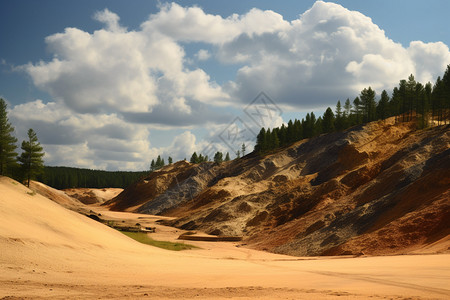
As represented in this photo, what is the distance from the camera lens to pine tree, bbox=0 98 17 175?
64375 mm

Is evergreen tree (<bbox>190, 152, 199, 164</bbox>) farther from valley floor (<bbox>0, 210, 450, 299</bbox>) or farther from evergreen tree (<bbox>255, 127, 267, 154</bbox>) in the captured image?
valley floor (<bbox>0, 210, 450, 299</bbox>)

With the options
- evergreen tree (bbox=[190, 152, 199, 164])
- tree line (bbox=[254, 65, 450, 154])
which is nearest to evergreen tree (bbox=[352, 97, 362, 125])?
tree line (bbox=[254, 65, 450, 154])

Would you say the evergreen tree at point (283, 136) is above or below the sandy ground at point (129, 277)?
above

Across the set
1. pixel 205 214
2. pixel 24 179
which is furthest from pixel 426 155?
pixel 24 179

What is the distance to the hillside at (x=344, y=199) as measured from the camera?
2931 cm

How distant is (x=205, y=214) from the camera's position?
61.2m

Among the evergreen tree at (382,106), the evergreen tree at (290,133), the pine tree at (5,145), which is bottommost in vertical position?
the pine tree at (5,145)

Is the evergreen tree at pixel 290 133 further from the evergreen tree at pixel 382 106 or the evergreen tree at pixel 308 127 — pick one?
the evergreen tree at pixel 382 106

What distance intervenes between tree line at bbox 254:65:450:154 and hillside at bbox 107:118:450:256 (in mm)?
7481

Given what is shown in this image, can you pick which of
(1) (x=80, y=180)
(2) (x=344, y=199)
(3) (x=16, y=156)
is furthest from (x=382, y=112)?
(1) (x=80, y=180)

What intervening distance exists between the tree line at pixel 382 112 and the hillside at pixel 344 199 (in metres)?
7.48

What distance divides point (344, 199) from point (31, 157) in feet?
177

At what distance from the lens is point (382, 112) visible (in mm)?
97562

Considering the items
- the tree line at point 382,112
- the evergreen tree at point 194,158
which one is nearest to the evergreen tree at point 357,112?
the tree line at point 382,112
